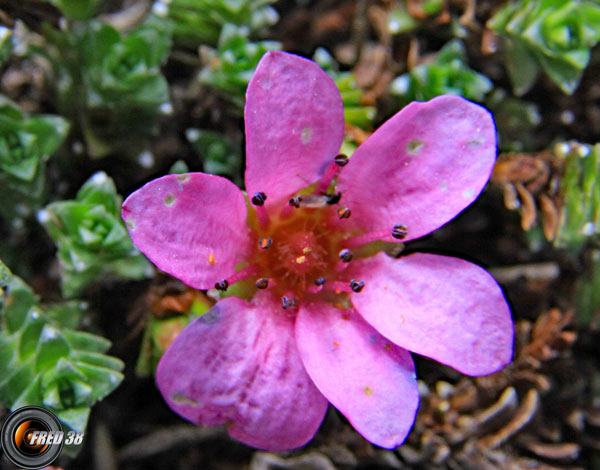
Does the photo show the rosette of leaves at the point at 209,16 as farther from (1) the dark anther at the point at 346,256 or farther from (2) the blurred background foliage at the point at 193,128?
(1) the dark anther at the point at 346,256

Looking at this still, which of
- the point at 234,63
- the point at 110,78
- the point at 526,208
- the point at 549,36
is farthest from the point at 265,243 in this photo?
the point at 549,36

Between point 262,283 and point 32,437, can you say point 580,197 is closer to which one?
point 262,283

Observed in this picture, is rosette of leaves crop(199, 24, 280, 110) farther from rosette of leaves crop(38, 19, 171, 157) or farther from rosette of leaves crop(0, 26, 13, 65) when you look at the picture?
rosette of leaves crop(0, 26, 13, 65)

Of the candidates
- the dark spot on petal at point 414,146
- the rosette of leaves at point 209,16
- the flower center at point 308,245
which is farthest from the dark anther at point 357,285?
the rosette of leaves at point 209,16

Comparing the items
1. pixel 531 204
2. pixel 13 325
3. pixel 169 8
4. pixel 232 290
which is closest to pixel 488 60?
pixel 531 204

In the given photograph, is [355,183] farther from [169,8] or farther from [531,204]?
[169,8]

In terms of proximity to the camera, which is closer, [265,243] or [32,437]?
[32,437]
